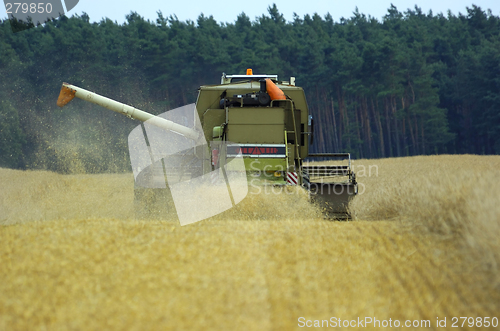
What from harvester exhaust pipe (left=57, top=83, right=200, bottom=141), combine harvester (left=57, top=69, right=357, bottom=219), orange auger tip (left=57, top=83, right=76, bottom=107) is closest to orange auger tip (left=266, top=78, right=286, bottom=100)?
combine harvester (left=57, top=69, right=357, bottom=219)

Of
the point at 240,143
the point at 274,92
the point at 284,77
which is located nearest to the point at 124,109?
the point at 240,143

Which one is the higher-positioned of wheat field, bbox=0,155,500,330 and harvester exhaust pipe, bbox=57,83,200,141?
harvester exhaust pipe, bbox=57,83,200,141

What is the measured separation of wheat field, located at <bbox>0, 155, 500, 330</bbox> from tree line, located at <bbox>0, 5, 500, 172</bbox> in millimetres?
36744

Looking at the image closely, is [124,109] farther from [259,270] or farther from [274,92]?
[259,270]

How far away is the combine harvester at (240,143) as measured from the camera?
10.1 m

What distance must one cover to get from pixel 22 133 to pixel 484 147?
49081mm

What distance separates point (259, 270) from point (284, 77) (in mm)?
57816

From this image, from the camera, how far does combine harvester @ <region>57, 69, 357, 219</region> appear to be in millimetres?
10109

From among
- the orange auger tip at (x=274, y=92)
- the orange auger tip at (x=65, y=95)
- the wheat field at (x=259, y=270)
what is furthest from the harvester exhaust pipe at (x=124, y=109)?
the wheat field at (x=259, y=270)

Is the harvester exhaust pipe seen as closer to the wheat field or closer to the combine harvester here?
the combine harvester

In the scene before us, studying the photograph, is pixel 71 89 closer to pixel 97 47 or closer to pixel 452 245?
pixel 452 245

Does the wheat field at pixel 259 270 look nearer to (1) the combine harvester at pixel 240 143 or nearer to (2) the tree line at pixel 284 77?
(1) the combine harvester at pixel 240 143

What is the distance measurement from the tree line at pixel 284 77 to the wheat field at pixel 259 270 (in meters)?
36.7

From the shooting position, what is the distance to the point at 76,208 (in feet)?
35.1
